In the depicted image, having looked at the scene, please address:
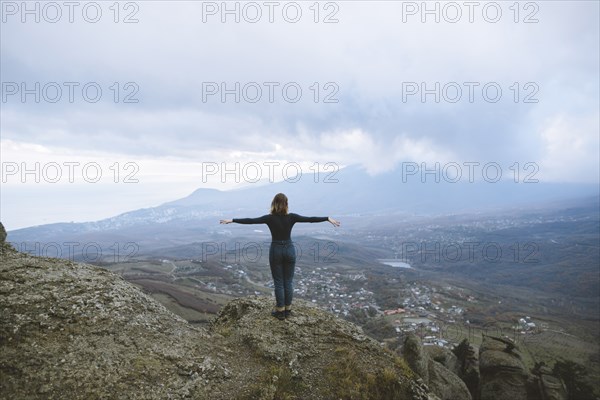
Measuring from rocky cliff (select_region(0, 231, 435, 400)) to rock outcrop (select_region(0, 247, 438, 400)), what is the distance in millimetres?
30

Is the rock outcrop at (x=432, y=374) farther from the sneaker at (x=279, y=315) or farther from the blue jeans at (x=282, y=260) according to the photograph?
the blue jeans at (x=282, y=260)

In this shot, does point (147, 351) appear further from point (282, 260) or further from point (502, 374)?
point (502, 374)

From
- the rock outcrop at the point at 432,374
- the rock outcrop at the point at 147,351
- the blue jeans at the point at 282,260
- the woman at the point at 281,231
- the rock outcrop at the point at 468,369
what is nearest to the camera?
the rock outcrop at the point at 147,351

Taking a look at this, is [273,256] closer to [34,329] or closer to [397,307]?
[34,329]

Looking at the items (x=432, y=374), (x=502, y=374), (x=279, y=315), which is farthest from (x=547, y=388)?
(x=279, y=315)

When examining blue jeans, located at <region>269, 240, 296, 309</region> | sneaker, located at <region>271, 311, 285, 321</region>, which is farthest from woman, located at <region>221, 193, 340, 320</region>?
sneaker, located at <region>271, 311, 285, 321</region>

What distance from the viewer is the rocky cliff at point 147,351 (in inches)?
327

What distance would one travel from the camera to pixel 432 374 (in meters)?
Answer: 20.4

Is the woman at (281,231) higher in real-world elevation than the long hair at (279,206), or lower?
lower

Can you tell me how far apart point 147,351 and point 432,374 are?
1840 centimetres

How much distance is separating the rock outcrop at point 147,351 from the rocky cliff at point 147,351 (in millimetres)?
30

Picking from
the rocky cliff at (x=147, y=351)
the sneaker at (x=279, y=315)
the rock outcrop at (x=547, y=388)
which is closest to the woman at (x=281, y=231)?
the sneaker at (x=279, y=315)

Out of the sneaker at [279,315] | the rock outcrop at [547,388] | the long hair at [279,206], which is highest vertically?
the long hair at [279,206]

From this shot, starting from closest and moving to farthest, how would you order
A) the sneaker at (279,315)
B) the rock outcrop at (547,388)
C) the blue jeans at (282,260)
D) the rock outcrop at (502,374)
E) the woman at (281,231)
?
the woman at (281,231) < the blue jeans at (282,260) < the sneaker at (279,315) < the rock outcrop at (502,374) < the rock outcrop at (547,388)
